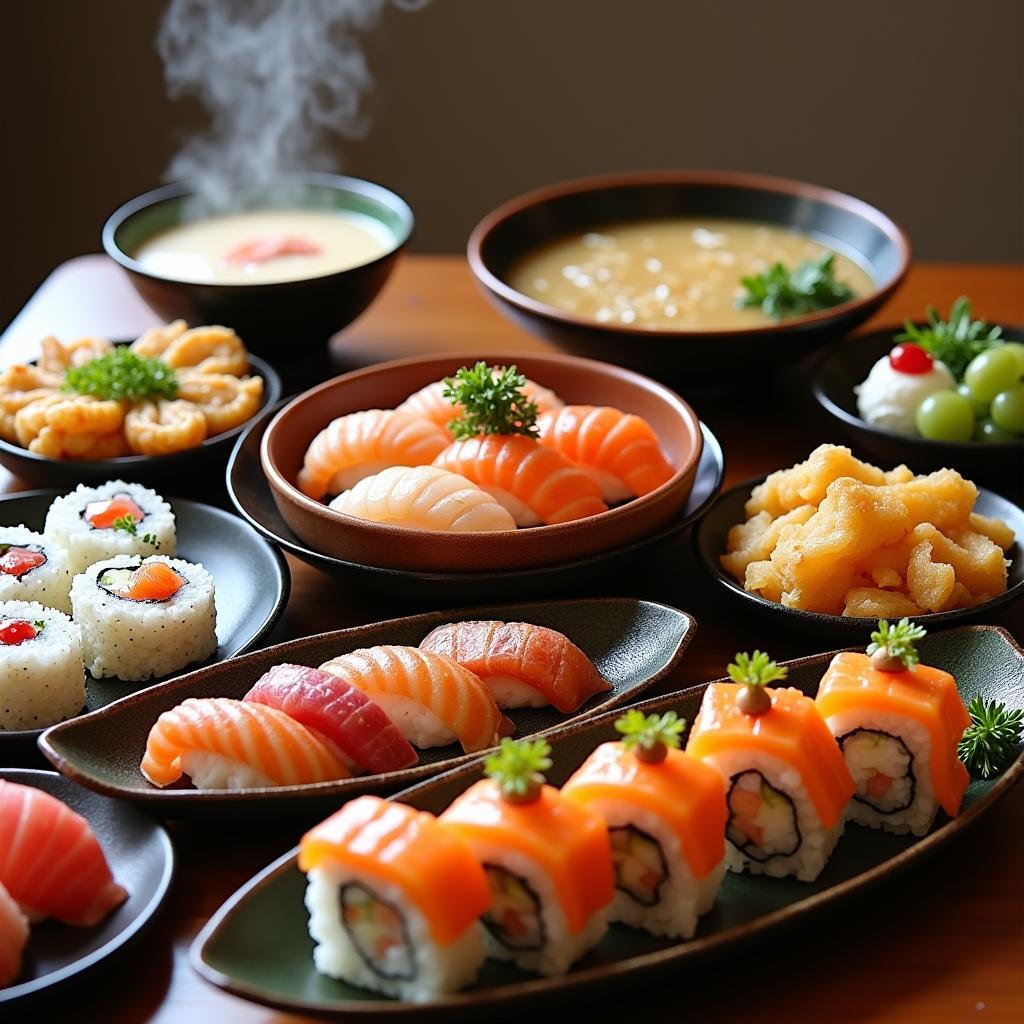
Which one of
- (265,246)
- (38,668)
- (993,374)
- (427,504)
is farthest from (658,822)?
(265,246)

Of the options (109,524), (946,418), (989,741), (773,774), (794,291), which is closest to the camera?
(773,774)

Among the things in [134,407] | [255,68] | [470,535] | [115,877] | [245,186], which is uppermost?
[255,68]

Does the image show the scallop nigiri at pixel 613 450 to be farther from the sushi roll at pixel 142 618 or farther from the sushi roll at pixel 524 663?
the sushi roll at pixel 142 618

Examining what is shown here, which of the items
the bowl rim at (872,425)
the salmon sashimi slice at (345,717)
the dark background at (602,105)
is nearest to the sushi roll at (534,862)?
the salmon sashimi slice at (345,717)

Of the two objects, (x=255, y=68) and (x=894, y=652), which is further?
(x=255, y=68)

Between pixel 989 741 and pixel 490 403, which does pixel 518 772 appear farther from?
pixel 490 403

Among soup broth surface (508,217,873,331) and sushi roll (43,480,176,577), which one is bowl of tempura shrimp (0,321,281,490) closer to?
sushi roll (43,480,176,577)
